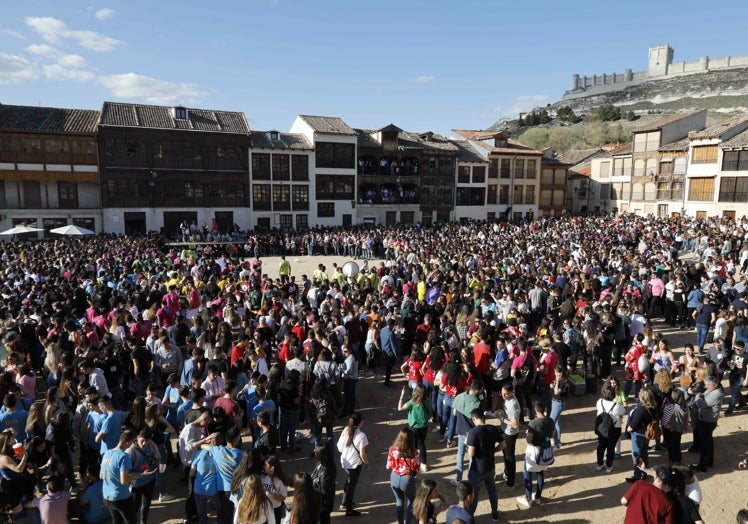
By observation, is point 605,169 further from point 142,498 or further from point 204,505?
point 142,498

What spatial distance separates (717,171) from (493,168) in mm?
18795

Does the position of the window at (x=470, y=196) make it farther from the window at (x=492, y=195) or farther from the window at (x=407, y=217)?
the window at (x=407, y=217)

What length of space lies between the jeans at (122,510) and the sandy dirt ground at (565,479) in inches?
36.4

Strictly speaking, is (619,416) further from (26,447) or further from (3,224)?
(3,224)

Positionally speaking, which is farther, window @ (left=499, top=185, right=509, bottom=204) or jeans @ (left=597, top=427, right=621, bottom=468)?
window @ (left=499, top=185, right=509, bottom=204)

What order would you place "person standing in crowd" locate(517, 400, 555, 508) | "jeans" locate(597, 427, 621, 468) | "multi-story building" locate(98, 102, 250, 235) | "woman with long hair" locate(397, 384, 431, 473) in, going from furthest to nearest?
1. "multi-story building" locate(98, 102, 250, 235)
2. "jeans" locate(597, 427, 621, 468)
3. "woman with long hair" locate(397, 384, 431, 473)
4. "person standing in crowd" locate(517, 400, 555, 508)

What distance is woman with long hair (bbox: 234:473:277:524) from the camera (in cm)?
429

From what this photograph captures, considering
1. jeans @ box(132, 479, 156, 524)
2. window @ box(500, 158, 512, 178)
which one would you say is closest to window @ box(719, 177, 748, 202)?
window @ box(500, 158, 512, 178)

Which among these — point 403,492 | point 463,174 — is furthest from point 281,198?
point 403,492

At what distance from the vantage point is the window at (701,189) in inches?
1515

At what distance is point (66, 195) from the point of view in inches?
1339

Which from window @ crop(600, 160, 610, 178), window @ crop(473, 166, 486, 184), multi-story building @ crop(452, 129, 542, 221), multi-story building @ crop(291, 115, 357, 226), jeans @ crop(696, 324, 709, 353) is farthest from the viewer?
window @ crop(600, 160, 610, 178)

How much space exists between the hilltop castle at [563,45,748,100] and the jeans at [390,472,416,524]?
133 meters

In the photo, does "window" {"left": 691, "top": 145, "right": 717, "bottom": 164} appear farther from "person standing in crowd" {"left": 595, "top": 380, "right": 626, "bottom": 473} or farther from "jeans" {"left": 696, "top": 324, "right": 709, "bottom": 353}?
"person standing in crowd" {"left": 595, "top": 380, "right": 626, "bottom": 473}
